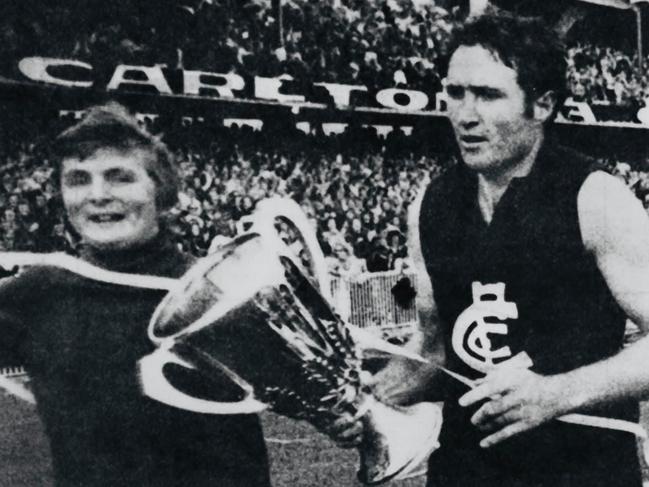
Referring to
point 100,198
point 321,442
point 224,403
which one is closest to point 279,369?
point 224,403

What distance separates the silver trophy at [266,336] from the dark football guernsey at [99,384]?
0.21 feet

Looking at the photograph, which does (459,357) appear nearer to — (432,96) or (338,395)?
(338,395)

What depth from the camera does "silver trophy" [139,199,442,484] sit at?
282 cm

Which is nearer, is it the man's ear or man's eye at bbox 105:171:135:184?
man's eye at bbox 105:171:135:184

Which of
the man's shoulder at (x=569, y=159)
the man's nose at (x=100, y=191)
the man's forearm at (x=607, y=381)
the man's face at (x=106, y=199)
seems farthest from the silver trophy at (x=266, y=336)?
the man's shoulder at (x=569, y=159)

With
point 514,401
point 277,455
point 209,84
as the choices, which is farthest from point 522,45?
point 277,455

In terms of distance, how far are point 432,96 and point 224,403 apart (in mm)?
1265

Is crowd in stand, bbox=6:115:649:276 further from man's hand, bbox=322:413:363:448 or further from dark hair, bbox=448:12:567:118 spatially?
man's hand, bbox=322:413:363:448

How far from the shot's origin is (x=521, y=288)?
319 cm

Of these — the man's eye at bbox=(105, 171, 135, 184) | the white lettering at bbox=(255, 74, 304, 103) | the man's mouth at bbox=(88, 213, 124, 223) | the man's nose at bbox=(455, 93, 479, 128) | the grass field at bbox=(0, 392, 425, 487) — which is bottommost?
the grass field at bbox=(0, 392, 425, 487)

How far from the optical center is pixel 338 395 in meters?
2.95

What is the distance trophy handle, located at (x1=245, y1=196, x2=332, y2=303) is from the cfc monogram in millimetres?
500

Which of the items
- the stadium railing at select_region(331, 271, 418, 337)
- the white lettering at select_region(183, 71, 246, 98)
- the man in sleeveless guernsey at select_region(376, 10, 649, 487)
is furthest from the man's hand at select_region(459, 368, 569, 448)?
the white lettering at select_region(183, 71, 246, 98)

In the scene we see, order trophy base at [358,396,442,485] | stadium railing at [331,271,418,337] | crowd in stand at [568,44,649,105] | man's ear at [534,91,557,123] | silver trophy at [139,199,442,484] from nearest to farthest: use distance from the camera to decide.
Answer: silver trophy at [139,199,442,484] < trophy base at [358,396,442,485] < stadium railing at [331,271,418,337] < man's ear at [534,91,557,123] < crowd in stand at [568,44,649,105]
